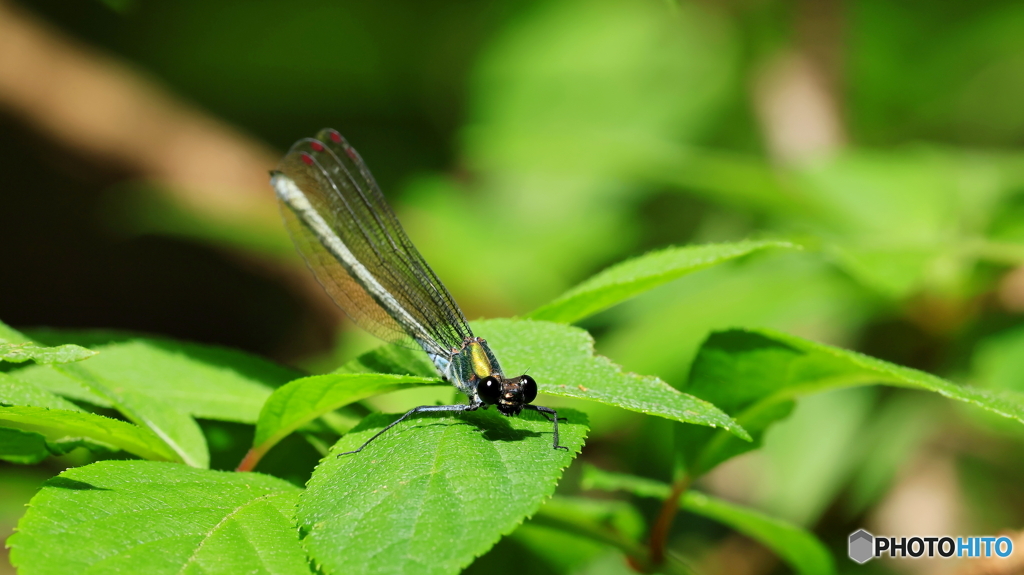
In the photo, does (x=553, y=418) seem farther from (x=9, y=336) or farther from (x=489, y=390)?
(x=9, y=336)

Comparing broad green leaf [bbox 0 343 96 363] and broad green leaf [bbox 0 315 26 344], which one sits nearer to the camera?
broad green leaf [bbox 0 343 96 363]

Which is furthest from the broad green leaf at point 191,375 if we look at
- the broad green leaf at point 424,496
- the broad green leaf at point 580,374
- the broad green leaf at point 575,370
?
the broad green leaf at point 580,374

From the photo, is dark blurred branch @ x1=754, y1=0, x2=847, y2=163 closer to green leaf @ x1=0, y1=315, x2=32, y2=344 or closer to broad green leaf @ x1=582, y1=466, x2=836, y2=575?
broad green leaf @ x1=582, y1=466, x2=836, y2=575

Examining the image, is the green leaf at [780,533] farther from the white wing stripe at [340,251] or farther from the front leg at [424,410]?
the white wing stripe at [340,251]

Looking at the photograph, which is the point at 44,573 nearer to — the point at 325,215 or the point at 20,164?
the point at 325,215

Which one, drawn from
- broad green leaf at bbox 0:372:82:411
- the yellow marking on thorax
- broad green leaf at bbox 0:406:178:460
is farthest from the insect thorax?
broad green leaf at bbox 0:372:82:411

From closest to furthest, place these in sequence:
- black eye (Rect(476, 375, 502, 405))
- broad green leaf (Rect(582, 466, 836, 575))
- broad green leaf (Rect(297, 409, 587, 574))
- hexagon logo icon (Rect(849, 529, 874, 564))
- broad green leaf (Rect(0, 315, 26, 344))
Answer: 1. broad green leaf (Rect(297, 409, 587, 574))
2. broad green leaf (Rect(0, 315, 26, 344))
3. black eye (Rect(476, 375, 502, 405))
4. broad green leaf (Rect(582, 466, 836, 575))
5. hexagon logo icon (Rect(849, 529, 874, 564))
